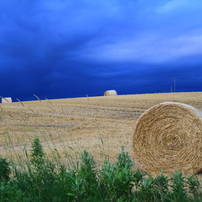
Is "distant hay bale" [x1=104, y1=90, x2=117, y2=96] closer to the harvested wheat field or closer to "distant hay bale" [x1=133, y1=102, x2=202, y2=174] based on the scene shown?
the harvested wheat field

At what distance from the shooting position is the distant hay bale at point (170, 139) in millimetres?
5535

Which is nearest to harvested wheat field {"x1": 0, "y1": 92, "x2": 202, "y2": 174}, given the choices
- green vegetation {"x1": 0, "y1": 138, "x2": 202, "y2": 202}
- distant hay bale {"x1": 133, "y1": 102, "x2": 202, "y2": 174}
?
distant hay bale {"x1": 133, "y1": 102, "x2": 202, "y2": 174}

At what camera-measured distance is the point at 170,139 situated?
5.78 m

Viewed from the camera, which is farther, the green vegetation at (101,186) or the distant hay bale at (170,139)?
the distant hay bale at (170,139)

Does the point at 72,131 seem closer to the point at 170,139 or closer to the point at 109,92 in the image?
the point at 170,139

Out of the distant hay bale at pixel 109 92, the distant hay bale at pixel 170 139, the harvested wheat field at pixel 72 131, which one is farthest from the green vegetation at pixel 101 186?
the distant hay bale at pixel 109 92

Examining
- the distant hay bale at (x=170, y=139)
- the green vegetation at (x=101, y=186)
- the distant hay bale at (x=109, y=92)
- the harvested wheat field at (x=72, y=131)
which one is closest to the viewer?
the green vegetation at (x=101, y=186)

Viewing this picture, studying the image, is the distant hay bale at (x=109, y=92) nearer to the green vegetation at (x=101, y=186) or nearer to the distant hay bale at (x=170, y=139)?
the distant hay bale at (x=170, y=139)

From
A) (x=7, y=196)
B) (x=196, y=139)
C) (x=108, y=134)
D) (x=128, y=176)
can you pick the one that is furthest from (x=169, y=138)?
(x=108, y=134)

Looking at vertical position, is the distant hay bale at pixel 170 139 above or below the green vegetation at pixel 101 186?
above

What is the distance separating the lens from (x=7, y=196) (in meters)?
3.09

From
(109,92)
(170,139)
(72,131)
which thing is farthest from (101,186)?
(109,92)

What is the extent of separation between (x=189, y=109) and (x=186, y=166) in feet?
3.81

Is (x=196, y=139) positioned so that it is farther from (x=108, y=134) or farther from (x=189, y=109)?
(x=108, y=134)
